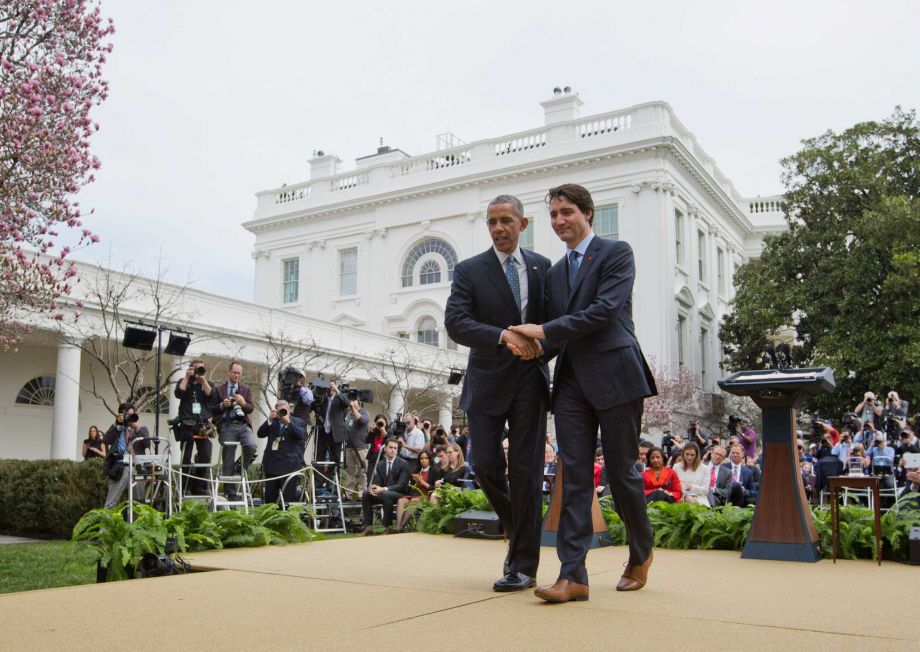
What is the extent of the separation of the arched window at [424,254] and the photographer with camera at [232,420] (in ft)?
90.7

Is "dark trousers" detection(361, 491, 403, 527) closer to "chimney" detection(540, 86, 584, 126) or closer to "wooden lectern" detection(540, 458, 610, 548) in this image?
"wooden lectern" detection(540, 458, 610, 548)

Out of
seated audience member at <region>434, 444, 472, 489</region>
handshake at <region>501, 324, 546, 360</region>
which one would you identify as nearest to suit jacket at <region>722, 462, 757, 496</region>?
seated audience member at <region>434, 444, 472, 489</region>

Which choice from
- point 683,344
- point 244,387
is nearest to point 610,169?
point 683,344

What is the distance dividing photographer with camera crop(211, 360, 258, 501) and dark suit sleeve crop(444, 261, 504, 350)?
789 centimetres

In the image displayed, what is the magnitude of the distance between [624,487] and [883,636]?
56.2 inches

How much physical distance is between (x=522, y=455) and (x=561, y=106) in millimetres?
35262

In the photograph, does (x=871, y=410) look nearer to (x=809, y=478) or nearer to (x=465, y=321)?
(x=809, y=478)

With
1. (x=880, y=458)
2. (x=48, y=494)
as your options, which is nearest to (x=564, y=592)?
(x=880, y=458)

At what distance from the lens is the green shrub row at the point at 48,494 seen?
13.4m

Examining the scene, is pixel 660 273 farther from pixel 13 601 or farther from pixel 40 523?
pixel 13 601

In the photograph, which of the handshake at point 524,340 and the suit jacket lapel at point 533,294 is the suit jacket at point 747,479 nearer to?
the suit jacket lapel at point 533,294

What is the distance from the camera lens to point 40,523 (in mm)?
14078

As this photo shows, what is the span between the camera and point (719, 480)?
11.4 m

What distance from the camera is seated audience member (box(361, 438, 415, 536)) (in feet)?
40.4
